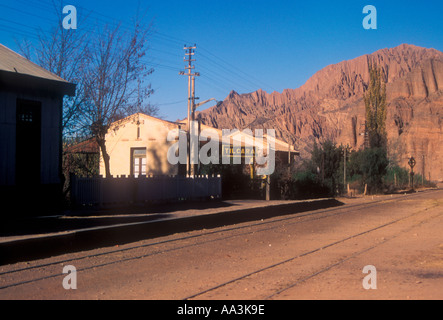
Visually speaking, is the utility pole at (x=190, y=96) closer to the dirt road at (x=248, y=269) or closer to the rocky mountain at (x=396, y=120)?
the dirt road at (x=248, y=269)

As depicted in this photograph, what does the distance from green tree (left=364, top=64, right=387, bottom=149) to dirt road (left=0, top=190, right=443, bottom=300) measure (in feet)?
206

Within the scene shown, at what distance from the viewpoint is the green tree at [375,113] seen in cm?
7569

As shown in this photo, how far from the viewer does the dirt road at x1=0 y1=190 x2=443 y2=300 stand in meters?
7.42

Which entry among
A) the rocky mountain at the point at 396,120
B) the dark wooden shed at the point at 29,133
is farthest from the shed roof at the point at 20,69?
the rocky mountain at the point at 396,120

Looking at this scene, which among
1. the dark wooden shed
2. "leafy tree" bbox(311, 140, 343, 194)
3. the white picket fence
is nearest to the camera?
the dark wooden shed

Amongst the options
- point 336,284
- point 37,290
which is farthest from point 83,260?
point 336,284

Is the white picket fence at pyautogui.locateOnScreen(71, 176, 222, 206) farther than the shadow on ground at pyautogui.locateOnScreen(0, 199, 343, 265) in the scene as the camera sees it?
Yes

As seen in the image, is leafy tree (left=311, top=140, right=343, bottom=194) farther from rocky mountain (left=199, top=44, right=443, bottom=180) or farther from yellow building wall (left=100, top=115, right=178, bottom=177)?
rocky mountain (left=199, top=44, right=443, bottom=180)

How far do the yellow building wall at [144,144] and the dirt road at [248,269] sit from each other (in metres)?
16.7

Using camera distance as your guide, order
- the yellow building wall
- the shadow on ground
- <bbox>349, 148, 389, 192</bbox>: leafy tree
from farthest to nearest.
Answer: <bbox>349, 148, 389, 192</bbox>: leafy tree < the yellow building wall < the shadow on ground

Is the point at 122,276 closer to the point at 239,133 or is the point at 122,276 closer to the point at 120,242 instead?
the point at 120,242

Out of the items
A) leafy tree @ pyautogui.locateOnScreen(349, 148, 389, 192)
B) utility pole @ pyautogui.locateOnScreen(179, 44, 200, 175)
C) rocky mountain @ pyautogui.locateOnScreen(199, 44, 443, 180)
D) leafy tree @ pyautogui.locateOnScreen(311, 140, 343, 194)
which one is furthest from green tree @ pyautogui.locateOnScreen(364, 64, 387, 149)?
utility pole @ pyautogui.locateOnScreen(179, 44, 200, 175)

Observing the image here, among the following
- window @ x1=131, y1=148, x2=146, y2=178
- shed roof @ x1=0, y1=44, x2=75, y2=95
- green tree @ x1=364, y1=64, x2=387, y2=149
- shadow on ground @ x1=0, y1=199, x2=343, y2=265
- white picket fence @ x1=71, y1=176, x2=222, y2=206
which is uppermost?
green tree @ x1=364, y1=64, x2=387, y2=149
